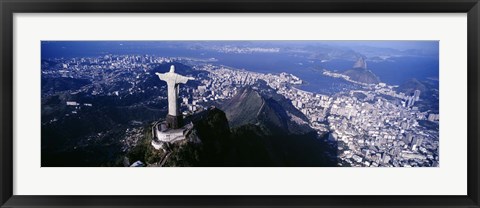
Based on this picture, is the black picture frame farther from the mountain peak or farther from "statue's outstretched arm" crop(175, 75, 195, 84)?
"statue's outstretched arm" crop(175, 75, 195, 84)

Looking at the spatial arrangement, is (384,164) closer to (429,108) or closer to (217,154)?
(429,108)

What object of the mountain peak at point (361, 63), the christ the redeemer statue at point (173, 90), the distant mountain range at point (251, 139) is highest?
the mountain peak at point (361, 63)

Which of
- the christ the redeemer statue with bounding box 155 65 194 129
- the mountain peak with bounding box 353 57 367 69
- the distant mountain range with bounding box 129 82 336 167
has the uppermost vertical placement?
the mountain peak with bounding box 353 57 367 69

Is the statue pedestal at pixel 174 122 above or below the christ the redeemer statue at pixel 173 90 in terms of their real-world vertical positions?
below

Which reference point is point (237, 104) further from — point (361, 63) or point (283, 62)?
point (361, 63)

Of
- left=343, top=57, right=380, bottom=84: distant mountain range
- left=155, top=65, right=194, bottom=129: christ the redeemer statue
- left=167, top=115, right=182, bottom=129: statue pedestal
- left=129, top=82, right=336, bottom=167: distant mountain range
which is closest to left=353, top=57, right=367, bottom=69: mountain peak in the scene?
left=343, top=57, right=380, bottom=84: distant mountain range

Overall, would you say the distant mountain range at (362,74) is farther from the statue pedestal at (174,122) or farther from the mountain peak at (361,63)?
the statue pedestal at (174,122)
